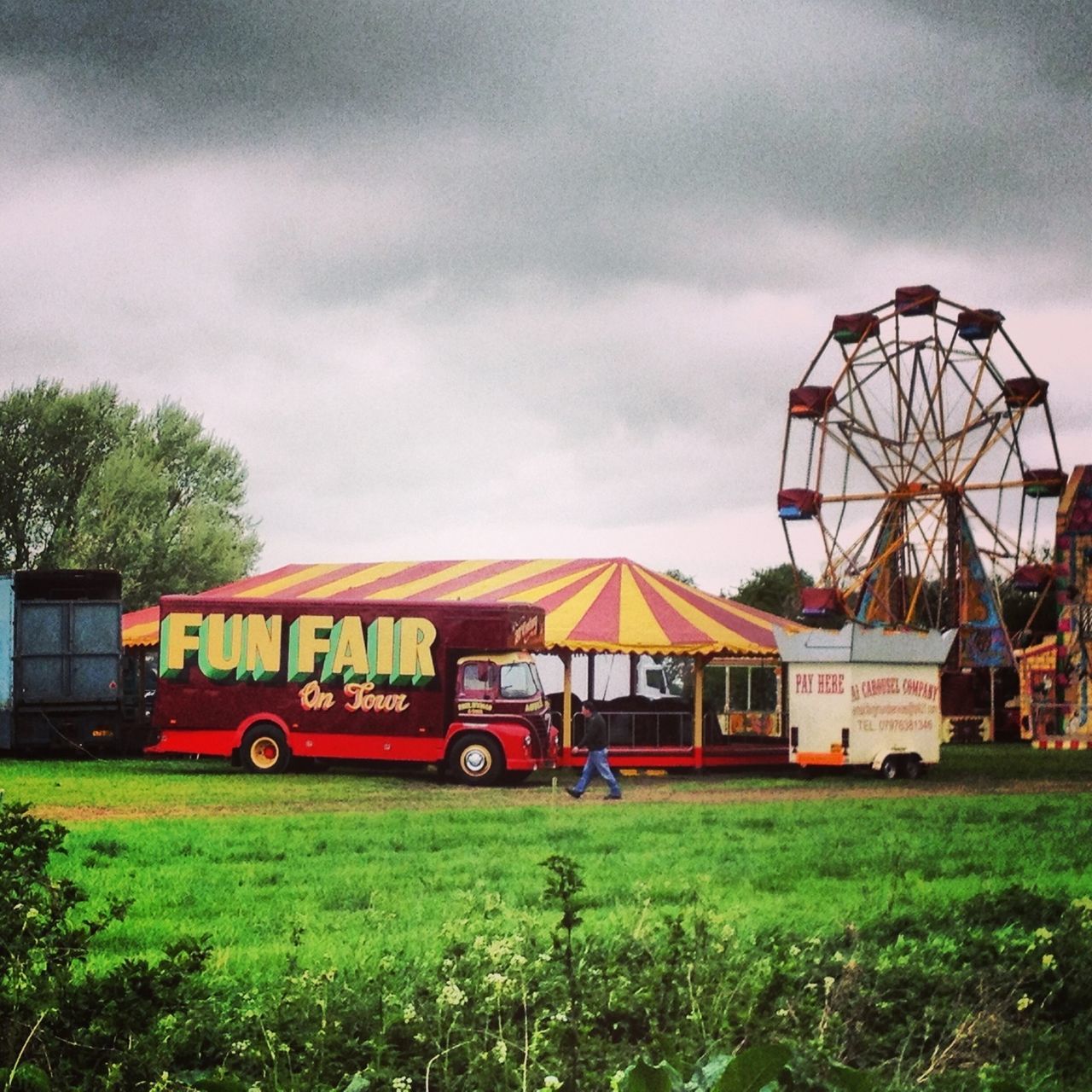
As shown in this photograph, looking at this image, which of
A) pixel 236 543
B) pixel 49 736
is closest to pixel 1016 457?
pixel 49 736

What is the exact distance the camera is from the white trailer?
54.9 ft

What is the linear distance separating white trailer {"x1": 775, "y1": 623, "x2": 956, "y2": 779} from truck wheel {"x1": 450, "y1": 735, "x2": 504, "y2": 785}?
310cm

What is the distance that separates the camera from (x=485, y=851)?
9.89 metres

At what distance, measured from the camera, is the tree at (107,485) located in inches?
349

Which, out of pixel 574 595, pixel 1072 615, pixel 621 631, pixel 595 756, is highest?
pixel 574 595

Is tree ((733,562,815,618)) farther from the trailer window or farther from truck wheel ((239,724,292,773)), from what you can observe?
truck wheel ((239,724,292,773))

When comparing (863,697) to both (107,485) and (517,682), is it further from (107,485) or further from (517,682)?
(107,485)

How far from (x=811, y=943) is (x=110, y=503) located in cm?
486

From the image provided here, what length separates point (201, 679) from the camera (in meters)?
17.5

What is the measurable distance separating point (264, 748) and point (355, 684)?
1227 millimetres

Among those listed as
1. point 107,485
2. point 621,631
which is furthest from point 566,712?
point 107,485

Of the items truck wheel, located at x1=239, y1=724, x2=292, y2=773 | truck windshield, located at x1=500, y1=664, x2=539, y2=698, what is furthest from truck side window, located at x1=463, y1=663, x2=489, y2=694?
truck wheel, located at x1=239, y1=724, x2=292, y2=773

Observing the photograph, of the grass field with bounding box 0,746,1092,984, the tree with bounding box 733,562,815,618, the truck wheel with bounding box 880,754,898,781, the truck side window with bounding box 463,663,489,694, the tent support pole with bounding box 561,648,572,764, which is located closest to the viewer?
the grass field with bounding box 0,746,1092,984

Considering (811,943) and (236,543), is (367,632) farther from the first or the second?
(811,943)
